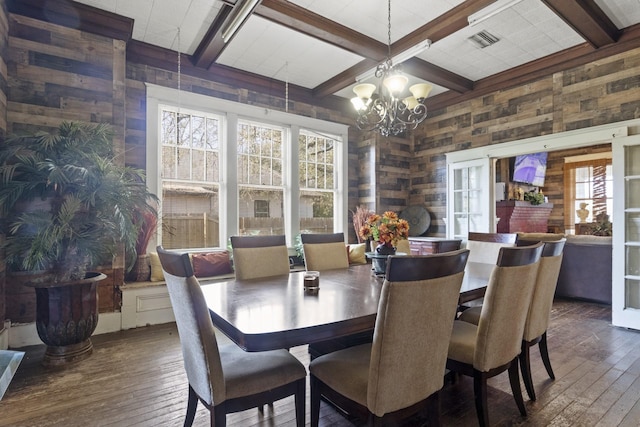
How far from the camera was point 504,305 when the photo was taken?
179 centimetres

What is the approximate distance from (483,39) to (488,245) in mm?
2278

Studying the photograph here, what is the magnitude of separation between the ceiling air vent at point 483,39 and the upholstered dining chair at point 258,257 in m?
3.04

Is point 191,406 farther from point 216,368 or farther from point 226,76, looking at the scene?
point 226,76

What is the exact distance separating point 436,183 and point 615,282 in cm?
272

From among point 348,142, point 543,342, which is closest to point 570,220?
point 348,142

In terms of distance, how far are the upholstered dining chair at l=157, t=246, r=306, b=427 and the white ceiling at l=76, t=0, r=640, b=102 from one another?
2778 mm

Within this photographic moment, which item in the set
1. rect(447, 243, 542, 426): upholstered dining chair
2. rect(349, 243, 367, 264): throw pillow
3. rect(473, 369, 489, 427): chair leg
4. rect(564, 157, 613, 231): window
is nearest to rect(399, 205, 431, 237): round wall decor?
rect(349, 243, 367, 264): throw pillow

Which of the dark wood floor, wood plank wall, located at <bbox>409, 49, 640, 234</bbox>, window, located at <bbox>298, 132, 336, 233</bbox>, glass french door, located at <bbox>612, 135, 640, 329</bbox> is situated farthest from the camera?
window, located at <bbox>298, 132, 336, 233</bbox>

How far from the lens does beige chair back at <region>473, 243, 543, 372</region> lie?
175 cm

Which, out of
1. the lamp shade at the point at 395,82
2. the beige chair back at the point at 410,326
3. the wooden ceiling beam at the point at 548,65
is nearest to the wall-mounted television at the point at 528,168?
the wooden ceiling beam at the point at 548,65

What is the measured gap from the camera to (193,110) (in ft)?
14.3

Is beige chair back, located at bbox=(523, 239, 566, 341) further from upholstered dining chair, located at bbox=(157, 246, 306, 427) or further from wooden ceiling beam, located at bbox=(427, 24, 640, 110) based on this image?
wooden ceiling beam, located at bbox=(427, 24, 640, 110)

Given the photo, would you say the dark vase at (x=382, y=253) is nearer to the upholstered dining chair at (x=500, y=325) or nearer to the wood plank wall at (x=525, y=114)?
the upholstered dining chair at (x=500, y=325)

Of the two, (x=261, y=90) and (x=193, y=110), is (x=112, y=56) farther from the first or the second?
(x=261, y=90)
